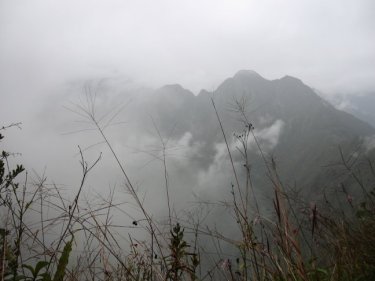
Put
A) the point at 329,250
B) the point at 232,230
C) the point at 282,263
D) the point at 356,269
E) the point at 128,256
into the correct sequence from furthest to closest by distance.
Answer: the point at 232,230
the point at 128,256
the point at 329,250
the point at 282,263
the point at 356,269

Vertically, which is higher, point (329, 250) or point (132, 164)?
point (132, 164)

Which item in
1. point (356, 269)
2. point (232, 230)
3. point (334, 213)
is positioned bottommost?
point (356, 269)

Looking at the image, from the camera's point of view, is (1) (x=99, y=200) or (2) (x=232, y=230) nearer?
(1) (x=99, y=200)

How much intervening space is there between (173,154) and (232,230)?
19846 cm

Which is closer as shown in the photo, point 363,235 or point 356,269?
point 356,269

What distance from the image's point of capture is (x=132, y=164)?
3518mm

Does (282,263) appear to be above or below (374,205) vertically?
below

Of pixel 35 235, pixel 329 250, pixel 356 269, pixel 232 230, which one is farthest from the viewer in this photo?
pixel 232 230

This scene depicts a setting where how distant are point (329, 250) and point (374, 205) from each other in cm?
100

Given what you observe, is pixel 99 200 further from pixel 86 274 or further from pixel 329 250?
pixel 329 250

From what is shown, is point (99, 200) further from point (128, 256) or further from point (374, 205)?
point (374, 205)

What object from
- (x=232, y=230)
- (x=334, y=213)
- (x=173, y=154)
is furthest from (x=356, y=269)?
(x=232, y=230)

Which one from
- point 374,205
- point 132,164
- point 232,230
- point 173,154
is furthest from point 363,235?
point 232,230

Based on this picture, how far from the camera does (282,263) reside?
8.50 feet
